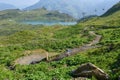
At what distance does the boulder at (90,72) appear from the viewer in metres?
27.8

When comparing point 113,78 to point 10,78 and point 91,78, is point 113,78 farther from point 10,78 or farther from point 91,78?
point 10,78

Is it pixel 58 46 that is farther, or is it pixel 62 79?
pixel 58 46

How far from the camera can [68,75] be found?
30.3 meters

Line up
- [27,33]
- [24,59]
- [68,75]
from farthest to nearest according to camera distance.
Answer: [27,33] < [24,59] < [68,75]

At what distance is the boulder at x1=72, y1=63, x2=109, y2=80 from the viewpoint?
91.2 ft

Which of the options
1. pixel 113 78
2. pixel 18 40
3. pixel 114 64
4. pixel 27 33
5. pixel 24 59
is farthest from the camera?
pixel 27 33

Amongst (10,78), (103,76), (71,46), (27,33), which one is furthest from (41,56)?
(27,33)

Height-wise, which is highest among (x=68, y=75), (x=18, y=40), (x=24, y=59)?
(x=68, y=75)

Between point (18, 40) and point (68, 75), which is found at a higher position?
point (68, 75)

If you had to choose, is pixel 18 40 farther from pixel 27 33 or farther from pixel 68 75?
pixel 68 75

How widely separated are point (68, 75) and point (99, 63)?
850 cm

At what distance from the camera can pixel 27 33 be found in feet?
509

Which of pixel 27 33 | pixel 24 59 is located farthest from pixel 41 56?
pixel 27 33

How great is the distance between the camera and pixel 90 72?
1127 inches
